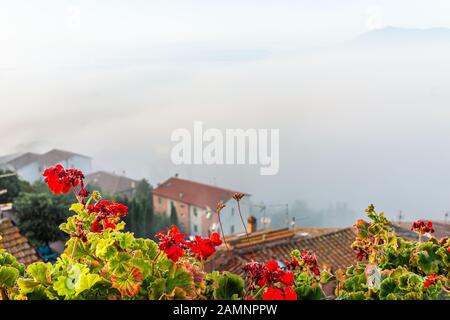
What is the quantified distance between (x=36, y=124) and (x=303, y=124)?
9.01 meters

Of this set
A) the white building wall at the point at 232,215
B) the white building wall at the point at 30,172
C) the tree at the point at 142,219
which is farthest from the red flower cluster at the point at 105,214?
the white building wall at the point at 30,172

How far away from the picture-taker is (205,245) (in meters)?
0.93

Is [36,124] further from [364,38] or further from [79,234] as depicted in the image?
[79,234]

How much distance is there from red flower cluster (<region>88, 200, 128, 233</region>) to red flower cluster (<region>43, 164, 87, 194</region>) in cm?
4

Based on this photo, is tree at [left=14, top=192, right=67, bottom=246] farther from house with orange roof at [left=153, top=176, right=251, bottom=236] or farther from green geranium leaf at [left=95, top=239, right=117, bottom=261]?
green geranium leaf at [left=95, top=239, right=117, bottom=261]

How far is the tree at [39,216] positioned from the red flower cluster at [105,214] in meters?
11.7

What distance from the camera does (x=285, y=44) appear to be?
22.3 meters

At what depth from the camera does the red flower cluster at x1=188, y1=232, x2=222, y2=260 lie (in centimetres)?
93

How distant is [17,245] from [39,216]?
9.39 metres

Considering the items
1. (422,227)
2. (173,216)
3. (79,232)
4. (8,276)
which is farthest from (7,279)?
(173,216)

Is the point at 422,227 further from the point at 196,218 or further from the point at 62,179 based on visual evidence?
the point at 196,218

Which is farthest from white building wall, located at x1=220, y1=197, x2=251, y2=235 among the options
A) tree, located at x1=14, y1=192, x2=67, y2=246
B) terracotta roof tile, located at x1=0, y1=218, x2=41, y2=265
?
terracotta roof tile, located at x1=0, y1=218, x2=41, y2=265

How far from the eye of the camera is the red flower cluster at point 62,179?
968mm

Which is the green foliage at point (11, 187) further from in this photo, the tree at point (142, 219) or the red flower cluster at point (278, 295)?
the red flower cluster at point (278, 295)
